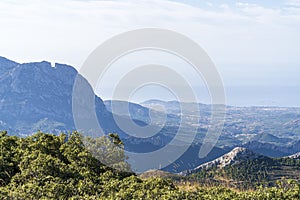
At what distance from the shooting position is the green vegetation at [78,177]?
583 inches

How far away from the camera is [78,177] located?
688 inches

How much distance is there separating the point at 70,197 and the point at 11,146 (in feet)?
23.4

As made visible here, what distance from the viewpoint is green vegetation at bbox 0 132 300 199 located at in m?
14.8

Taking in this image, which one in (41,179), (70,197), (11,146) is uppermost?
(11,146)

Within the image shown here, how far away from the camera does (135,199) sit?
14141 mm

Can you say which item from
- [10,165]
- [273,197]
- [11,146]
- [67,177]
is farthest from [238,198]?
[11,146]

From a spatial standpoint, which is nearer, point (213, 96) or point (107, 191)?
point (107, 191)

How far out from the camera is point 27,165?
1744 centimetres

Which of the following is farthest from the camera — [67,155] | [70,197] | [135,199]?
[67,155]

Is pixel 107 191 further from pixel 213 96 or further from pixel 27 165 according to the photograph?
pixel 213 96

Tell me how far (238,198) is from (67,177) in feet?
24.5

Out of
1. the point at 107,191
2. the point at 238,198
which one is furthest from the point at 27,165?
the point at 238,198

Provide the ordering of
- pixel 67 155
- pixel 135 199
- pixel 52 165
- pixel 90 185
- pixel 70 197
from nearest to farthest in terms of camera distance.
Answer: pixel 135 199 → pixel 70 197 → pixel 90 185 → pixel 52 165 → pixel 67 155

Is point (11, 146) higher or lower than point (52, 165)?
higher
